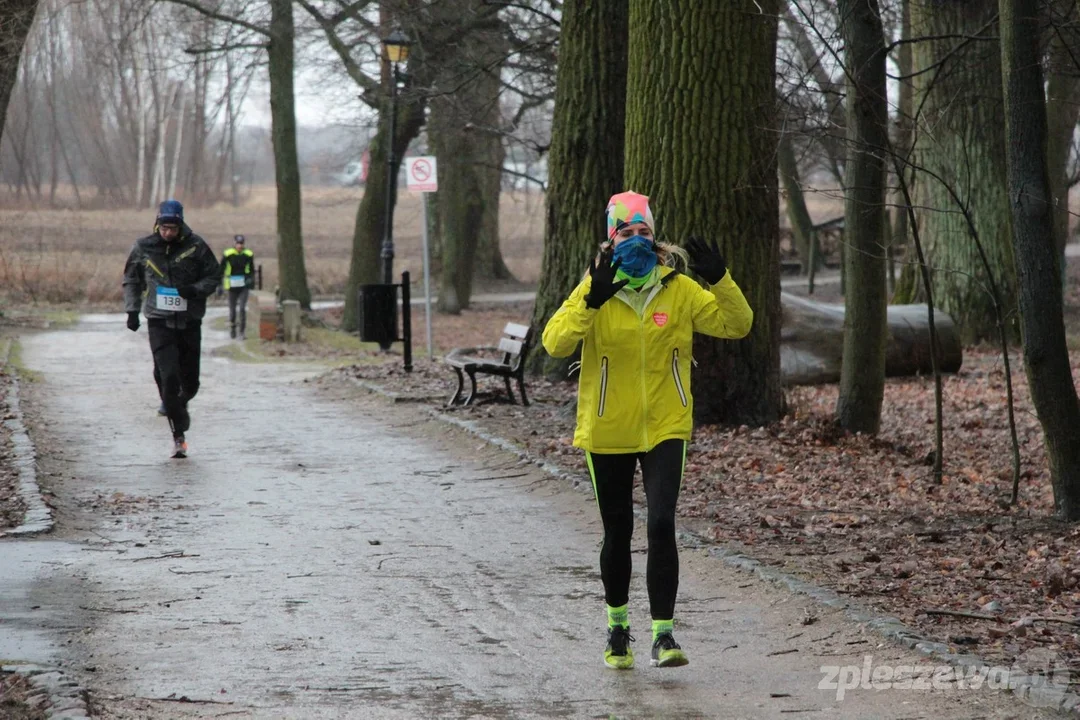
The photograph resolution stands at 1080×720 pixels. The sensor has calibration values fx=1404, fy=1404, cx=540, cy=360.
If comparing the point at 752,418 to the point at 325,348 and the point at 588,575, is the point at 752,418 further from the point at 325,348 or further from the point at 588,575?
the point at 325,348

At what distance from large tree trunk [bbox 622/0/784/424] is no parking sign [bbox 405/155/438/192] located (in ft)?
24.9

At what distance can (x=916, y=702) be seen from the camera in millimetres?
4992

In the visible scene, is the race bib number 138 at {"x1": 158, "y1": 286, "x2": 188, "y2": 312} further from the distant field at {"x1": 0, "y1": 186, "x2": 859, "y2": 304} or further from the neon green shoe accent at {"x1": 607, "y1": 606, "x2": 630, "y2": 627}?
the neon green shoe accent at {"x1": 607, "y1": 606, "x2": 630, "y2": 627}

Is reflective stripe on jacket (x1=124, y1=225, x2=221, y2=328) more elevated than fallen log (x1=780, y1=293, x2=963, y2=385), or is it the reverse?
reflective stripe on jacket (x1=124, y1=225, x2=221, y2=328)

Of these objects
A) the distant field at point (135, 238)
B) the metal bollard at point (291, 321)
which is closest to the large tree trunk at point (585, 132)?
the distant field at point (135, 238)

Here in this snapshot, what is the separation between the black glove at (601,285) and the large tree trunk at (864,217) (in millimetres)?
4939

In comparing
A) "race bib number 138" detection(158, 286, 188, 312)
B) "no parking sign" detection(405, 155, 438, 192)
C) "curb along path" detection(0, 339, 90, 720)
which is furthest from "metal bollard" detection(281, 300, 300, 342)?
"race bib number 138" detection(158, 286, 188, 312)

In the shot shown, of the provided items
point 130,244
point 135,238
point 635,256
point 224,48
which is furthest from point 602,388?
point 130,244

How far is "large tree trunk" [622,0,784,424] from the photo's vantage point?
1114 centimetres

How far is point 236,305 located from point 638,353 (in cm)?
2230

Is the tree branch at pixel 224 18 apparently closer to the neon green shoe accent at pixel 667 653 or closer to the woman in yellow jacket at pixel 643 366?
the woman in yellow jacket at pixel 643 366

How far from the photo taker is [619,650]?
5492 millimetres

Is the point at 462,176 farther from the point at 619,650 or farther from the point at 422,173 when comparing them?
the point at 619,650

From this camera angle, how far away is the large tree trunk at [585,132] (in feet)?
47.8
